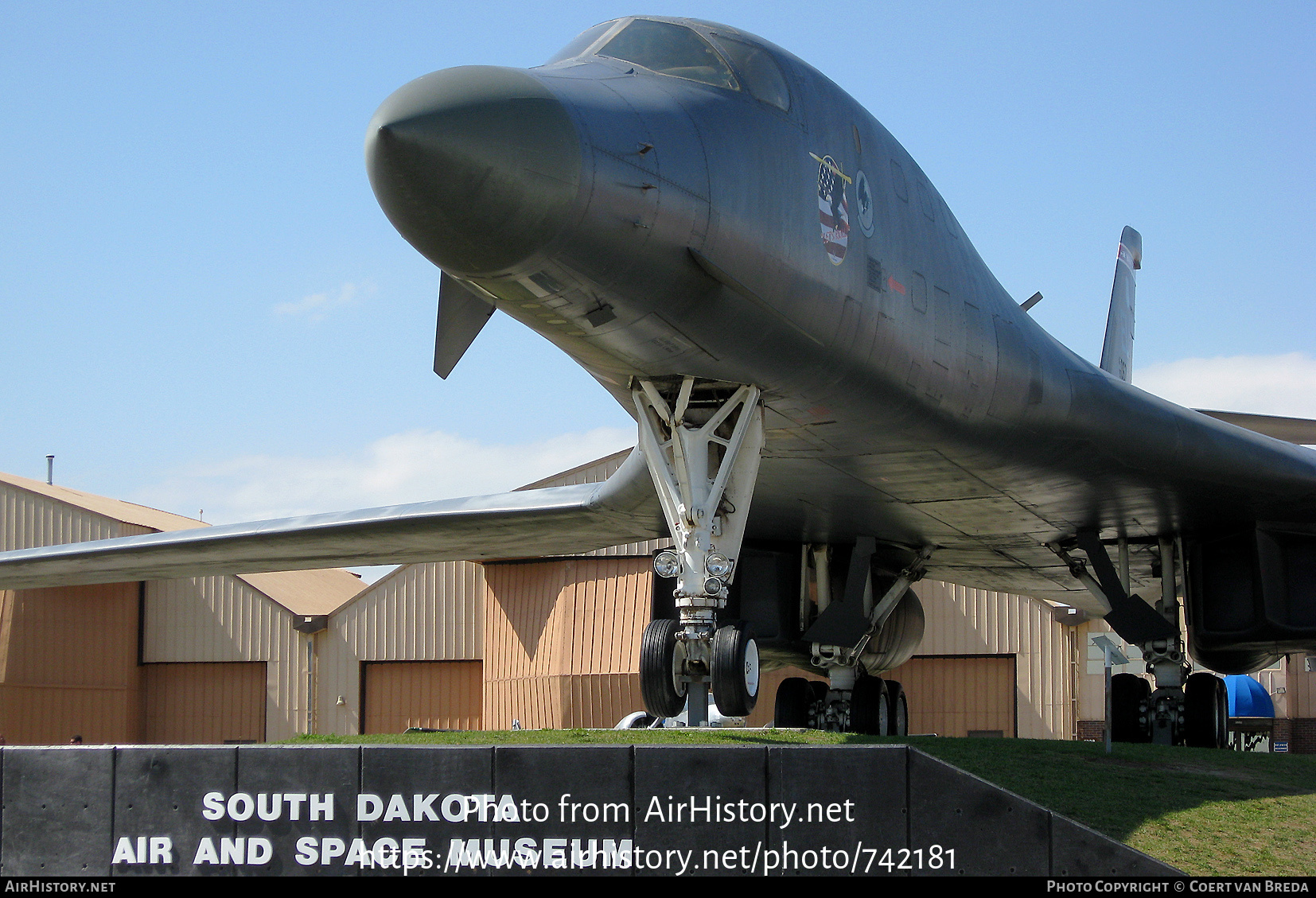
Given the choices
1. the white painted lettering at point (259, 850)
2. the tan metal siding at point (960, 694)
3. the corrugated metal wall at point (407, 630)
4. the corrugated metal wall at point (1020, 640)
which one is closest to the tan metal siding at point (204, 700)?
the corrugated metal wall at point (407, 630)

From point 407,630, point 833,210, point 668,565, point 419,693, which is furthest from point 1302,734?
point 668,565

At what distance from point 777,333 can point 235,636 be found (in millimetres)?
24624

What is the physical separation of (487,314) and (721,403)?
1.63 meters

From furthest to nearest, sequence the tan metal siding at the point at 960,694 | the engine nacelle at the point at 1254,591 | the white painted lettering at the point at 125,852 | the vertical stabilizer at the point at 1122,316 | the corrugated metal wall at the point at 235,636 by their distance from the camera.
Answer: the corrugated metal wall at the point at 235,636, the tan metal siding at the point at 960,694, the vertical stabilizer at the point at 1122,316, the engine nacelle at the point at 1254,591, the white painted lettering at the point at 125,852

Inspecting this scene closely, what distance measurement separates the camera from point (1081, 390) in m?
10.9

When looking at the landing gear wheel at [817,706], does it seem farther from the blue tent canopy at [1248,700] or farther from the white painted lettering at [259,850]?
the blue tent canopy at [1248,700]

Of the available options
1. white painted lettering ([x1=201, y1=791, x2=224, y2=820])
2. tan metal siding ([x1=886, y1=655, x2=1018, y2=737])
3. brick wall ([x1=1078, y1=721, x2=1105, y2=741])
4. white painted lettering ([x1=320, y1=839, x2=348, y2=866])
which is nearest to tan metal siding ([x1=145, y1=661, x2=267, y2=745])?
tan metal siding ([x1=886, y1=655, x2=1018, y2=737])

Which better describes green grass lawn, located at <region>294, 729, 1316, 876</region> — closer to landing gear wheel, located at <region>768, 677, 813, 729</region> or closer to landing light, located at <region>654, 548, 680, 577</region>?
landing light, located at <region>654, 548, 680, 577</region>

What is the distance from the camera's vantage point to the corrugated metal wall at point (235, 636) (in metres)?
29.2

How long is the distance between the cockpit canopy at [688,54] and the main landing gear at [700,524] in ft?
5.95

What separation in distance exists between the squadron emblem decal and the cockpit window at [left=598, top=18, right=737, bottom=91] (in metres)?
0.81

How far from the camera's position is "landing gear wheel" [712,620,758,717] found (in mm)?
7316

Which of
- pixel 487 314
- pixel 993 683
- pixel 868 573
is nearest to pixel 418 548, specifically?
pixel 868 573
